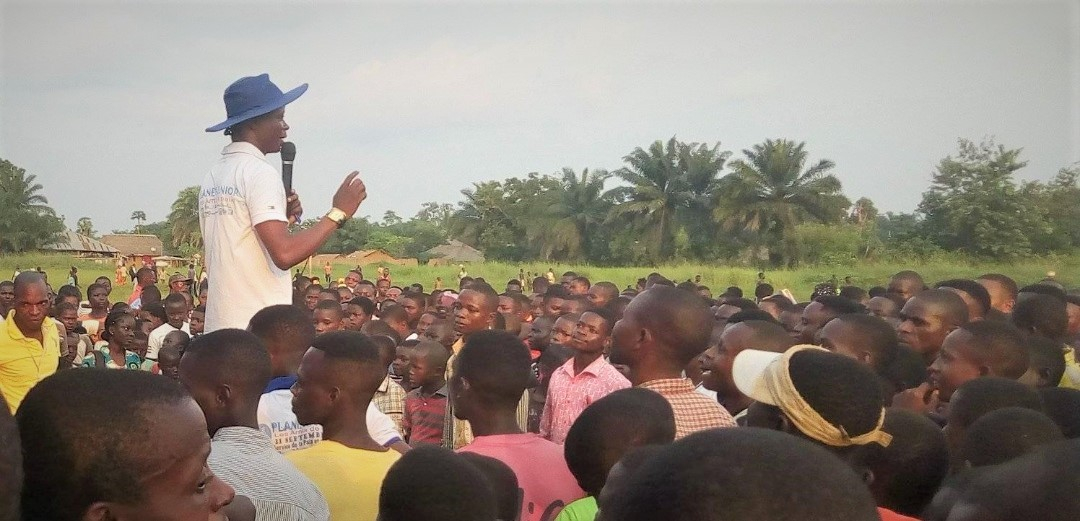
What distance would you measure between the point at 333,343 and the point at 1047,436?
2.21 m

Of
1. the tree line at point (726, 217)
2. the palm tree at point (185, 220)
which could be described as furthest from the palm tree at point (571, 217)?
the palm tree at point (185, 220)

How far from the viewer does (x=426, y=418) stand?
5.14m

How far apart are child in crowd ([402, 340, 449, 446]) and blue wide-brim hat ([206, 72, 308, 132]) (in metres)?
2.18

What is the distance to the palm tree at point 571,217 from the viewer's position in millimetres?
37594

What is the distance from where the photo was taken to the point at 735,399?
4004 mm

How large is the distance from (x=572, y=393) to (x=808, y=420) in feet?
6.54

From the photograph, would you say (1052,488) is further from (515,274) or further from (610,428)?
(515,274)

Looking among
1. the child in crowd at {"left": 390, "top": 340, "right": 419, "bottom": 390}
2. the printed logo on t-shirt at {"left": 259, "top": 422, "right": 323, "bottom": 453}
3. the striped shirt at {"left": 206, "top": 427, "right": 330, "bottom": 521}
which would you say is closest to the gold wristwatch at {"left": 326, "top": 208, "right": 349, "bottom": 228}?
the printed logo on t-shirt at {"left": 259, "top": 422, "right": 323, "bottom": 453}

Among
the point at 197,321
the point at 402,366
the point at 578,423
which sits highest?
the point at 578,423

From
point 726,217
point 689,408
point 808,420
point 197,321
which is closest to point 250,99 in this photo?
point 689,408

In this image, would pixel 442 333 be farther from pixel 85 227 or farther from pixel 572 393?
pixel 85 227

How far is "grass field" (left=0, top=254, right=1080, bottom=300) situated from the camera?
2005 centimetres

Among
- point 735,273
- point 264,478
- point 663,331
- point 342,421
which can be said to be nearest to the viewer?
point 264,478

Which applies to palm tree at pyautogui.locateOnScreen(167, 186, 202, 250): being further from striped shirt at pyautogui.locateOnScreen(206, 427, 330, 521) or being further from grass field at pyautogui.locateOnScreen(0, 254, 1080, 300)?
striped shirt at pyautogui.locateOnScreen(206, 427, 330, 521)
